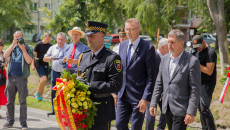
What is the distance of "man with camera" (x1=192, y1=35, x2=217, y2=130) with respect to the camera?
6941 mm

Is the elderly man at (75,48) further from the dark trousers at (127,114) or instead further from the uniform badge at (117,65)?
Result: the uniform badge at (117,65)

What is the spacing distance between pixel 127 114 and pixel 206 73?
6.73ft

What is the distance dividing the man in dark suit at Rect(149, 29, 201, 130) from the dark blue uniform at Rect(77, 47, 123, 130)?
99 cm

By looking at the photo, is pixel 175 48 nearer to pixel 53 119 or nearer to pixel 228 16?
pixel 53 119

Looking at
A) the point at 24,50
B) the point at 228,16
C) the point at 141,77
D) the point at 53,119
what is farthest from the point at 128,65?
the point at 228,16

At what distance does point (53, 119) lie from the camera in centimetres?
954

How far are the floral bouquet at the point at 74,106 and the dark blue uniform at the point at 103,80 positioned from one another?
176 millimetres

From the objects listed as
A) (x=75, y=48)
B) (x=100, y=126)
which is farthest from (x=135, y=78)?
(x=75, y=48)

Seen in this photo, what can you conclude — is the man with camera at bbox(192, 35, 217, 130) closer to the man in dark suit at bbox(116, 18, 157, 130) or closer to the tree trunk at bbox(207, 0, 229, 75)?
the man in dark suit at bbox(116, 18, 157, 130)

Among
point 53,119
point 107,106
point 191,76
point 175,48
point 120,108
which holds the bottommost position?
point 53,119

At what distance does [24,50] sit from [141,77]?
350 centimetres

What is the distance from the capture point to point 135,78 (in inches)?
228

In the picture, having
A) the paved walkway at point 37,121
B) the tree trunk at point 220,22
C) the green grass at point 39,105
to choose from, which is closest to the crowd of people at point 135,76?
the paved walkway at point 37,121

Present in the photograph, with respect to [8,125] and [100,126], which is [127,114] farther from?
[8,125]
